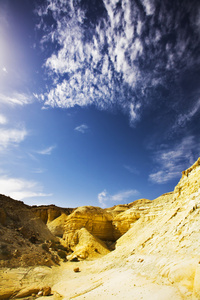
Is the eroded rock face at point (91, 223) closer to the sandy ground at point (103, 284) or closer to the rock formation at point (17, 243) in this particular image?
the rock formation at point (17, 243)

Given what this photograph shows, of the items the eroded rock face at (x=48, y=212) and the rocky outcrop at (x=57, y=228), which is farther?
the eroded rock face at (x=48, y=212)

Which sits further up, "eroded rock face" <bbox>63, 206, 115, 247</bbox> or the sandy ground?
"eroded rock face" <bbox>63, 206, 115, 247</bbox>

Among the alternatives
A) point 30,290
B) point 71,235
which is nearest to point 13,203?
point 71,235

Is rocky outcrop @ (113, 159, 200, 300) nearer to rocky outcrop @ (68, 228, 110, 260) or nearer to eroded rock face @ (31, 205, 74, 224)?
rocky outcrop @ (68, 228, 110, 260)

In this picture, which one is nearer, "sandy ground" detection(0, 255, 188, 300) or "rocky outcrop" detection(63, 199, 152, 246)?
"sandy ground" detection(0, 255, 188, 300)

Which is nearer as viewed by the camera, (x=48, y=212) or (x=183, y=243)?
(x=183, y=243)

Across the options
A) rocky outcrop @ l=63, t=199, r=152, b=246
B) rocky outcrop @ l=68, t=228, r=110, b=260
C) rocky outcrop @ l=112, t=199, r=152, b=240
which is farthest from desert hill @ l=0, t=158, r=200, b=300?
rocky outcrop @ l=63, t=199, r=152, b=246

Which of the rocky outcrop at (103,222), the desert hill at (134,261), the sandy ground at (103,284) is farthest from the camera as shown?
the rocky outcrop at (103,222)

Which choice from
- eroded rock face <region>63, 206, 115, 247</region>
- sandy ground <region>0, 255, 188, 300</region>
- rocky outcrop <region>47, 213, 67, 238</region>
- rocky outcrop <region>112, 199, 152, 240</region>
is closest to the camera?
sandy ground <region>0, 255, 188, 300</region>

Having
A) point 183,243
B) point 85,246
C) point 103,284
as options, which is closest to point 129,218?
point 85,246

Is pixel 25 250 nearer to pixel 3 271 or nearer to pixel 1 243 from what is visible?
pixel 1 243

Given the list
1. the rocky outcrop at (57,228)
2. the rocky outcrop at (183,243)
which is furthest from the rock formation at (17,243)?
the rocky outcrop at (57,228)

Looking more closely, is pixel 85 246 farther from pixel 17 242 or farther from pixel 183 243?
pixel 183 243

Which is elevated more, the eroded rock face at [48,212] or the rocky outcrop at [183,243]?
the eroded rock face at [48,212]
